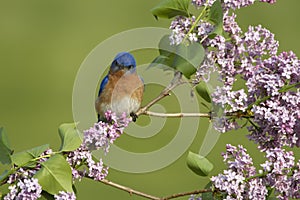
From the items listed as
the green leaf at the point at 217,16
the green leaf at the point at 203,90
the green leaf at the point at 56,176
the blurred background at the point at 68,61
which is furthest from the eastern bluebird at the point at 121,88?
the blurred background at the point at 68,61

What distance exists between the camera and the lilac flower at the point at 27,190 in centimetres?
117

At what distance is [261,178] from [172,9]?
37 centimetres

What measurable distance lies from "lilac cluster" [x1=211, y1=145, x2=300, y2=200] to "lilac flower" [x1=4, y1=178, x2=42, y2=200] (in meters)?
0.32

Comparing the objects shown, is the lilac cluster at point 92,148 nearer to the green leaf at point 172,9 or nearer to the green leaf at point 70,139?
the green leaf at point 70,139

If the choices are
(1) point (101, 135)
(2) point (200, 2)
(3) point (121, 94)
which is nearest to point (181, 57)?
(2) point (200, 2)

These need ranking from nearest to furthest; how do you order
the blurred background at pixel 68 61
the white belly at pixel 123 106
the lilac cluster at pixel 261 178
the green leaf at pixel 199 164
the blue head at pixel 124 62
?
the lilac cluster at pixel 261 178 → the green leaf at pixel 199 164 → the white belly at pixel 123 106 → the blue head at pixel 124 62 → the blurred background at pixel 68 61

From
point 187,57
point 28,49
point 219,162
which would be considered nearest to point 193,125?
point 187,57

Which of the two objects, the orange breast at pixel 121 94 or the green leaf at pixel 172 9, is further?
the orange breast at pixel 121 94

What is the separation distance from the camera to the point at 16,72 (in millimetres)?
8625

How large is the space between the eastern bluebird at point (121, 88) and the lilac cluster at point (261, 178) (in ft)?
1.88

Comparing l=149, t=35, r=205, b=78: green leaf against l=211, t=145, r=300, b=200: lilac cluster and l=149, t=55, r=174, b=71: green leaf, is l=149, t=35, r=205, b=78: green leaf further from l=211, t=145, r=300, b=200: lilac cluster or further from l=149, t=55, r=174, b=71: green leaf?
l=211, t=145, r=300, b=200: lilac cluster

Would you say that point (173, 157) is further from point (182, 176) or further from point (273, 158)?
point (182, 176)

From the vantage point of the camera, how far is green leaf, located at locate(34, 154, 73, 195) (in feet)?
3.91

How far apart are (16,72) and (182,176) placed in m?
2.66
